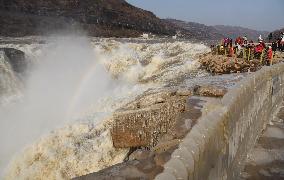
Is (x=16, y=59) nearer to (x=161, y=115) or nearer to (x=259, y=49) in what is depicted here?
(x=259, y=49)

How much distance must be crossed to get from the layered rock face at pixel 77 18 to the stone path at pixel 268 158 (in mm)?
38410

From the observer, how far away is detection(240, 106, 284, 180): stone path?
4.91 m

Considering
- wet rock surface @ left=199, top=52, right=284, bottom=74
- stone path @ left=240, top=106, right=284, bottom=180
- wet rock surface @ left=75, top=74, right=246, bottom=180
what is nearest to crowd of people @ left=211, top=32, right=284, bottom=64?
wet rock surface @ left=199, top=52, right=284, bottom=74

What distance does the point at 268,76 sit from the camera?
21.3 feet

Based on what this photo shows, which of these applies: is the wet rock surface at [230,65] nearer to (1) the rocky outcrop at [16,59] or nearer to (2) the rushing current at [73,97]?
(2) the rushing current at [73,97]

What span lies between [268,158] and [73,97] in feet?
45.0

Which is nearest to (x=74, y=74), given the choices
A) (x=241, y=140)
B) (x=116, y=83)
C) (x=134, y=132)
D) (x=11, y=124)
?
(x=116, y=83)

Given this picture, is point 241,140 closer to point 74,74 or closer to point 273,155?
point 273,155

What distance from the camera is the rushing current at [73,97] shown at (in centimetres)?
902

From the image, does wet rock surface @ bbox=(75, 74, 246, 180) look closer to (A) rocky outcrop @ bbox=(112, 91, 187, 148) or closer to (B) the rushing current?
(A) rocky outcrop @ bbox=(112, 91, 187, 148)

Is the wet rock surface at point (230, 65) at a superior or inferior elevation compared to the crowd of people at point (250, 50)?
inferior

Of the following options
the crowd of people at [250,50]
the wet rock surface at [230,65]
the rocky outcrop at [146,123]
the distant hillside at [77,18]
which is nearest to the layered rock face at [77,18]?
the distant hillside at [77,18]

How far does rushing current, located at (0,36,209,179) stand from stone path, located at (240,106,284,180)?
3.11 m

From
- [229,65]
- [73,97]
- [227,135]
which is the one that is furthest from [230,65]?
[227,135]
